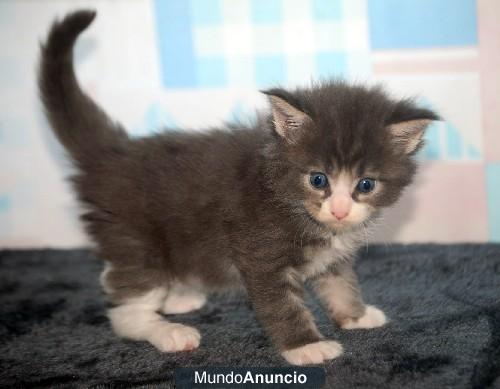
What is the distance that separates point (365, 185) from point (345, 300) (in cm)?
51

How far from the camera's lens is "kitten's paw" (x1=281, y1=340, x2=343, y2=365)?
1.83 m

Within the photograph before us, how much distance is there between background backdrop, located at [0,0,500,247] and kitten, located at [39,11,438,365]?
803 mm

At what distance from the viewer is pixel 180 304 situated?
2475 mm

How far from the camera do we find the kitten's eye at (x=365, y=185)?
1.85 m

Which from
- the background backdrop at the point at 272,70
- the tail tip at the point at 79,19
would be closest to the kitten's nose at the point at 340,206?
the tail tip at the point at 79,19

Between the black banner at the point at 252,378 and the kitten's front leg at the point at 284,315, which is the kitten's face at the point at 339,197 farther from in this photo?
the black banner at the point at 252,378

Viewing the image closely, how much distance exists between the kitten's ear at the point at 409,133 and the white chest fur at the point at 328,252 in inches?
13.2

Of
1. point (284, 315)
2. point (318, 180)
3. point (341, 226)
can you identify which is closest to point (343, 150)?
point (318, 180)

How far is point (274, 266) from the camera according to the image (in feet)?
6.31

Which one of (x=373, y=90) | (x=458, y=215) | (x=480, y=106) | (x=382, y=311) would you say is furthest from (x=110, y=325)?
(x=480, y=106)

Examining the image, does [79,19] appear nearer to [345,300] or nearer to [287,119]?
[287,119]

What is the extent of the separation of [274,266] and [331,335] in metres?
0.36

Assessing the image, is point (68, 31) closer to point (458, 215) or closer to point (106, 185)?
point (106, 185)

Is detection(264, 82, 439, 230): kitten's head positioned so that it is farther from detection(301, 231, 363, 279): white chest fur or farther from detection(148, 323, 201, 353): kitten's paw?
detection(148, 323, 201, 353): kitten's paw
